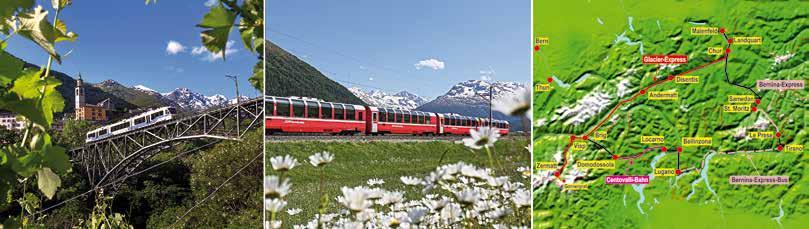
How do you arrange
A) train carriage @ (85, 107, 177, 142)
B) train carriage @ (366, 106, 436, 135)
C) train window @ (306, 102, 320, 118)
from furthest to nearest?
1. train carriage @ (85, 107, 177, 142)
2. train window @ (306, 102, 320, 118)
3. train carriage @ (366, 106, 436, 135)

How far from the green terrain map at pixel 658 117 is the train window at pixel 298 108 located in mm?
1205

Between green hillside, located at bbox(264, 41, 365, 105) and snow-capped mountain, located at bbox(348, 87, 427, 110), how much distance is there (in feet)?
0.11

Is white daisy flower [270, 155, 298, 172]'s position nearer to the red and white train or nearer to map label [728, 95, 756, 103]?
the red and white train

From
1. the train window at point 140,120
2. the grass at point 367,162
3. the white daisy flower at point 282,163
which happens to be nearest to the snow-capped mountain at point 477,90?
the grass at point 367,162

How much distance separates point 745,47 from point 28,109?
292 cm

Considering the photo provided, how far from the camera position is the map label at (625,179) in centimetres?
267

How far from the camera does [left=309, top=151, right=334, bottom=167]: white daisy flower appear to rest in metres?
2.84

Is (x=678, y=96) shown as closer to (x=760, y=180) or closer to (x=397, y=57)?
(x=760, y=180)

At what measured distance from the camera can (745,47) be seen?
8.84 feet

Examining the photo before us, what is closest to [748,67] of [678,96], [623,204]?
[678,96]

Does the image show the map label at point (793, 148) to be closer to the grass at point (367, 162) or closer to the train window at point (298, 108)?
the grass at point (367, 162)

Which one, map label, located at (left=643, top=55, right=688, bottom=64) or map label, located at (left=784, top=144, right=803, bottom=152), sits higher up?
map label, located at (left=643, top=55, right=688, bottom=64)

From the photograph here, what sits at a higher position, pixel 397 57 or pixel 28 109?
pixel 397 57

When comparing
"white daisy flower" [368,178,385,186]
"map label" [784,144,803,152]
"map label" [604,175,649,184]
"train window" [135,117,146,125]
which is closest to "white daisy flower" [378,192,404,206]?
"white daisy flower" [368,178,385,186]
